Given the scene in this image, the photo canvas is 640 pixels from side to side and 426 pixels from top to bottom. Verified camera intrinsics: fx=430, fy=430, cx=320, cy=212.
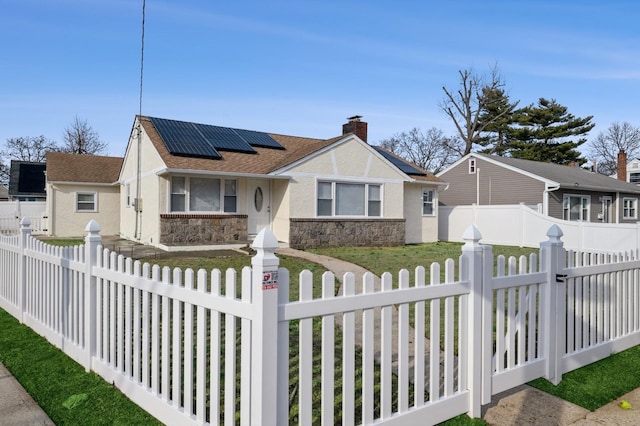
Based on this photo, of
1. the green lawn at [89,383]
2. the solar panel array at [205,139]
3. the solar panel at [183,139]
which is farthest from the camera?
the solar panel array at [205,139]

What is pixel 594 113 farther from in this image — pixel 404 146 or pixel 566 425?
pixel 566 425

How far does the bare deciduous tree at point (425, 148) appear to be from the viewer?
4784cm

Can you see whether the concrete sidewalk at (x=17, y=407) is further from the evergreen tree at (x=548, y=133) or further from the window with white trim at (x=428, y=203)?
the evergreen tree at (x=548, y=133)

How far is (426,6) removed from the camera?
38.6 feet

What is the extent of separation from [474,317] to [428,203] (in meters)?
16.6

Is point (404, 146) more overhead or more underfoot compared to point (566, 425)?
more overhead

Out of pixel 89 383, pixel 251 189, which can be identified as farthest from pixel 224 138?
pixel 89 383

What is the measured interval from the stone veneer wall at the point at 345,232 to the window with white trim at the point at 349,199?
1.25ft

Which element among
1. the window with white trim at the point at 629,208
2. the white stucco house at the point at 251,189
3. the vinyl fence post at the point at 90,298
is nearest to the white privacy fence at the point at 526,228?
the white stucco house at the point at 251,189

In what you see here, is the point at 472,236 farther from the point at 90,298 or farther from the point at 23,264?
the point at 23,264

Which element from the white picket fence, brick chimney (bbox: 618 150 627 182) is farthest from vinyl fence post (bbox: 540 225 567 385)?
brick chimney (bbox: 618 150 627 182)

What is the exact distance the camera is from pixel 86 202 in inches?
779

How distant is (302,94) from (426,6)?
9271 millimetres

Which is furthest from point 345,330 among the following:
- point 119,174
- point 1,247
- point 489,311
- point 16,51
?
point 119,174
